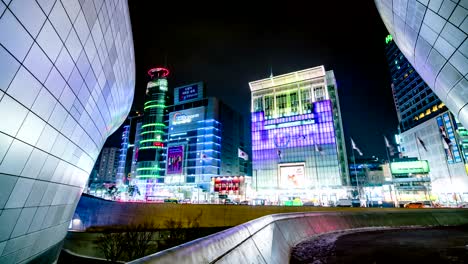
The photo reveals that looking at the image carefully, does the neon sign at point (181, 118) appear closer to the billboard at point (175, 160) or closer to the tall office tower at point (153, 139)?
the tall office tower at point (153, 139)

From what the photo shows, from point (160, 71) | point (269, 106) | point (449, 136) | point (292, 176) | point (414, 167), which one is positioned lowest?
point (292, 176)

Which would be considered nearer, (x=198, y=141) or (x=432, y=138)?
(x=432, y=138)

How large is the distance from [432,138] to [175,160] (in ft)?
335

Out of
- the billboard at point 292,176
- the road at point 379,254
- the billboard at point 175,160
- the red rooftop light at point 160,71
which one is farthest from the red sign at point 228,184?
the red rooftop light at point 160,71

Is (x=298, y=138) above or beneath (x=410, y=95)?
beneath

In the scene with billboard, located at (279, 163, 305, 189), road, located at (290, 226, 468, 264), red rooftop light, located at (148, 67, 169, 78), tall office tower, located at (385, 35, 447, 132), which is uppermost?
red rooftop light, located at (148, 67, 169, 78)

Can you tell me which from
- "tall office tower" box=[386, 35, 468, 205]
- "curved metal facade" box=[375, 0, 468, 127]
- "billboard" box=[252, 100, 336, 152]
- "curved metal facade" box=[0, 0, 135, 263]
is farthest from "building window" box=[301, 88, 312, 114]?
"curved metal facade" box=[0, 0, 135, 263]

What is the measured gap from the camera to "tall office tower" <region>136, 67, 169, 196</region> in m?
119

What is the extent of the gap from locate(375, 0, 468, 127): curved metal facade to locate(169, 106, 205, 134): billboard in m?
105

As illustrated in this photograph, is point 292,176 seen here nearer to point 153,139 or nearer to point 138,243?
point 138,243

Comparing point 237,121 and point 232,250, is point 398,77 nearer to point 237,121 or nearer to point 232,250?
point 237,121

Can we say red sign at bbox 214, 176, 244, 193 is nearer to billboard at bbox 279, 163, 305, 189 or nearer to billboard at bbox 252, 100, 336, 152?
billboard at bbox 279, 163, 305, 189

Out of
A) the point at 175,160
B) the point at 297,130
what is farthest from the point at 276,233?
the point at 175,160

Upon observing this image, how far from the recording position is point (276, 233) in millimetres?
8508
